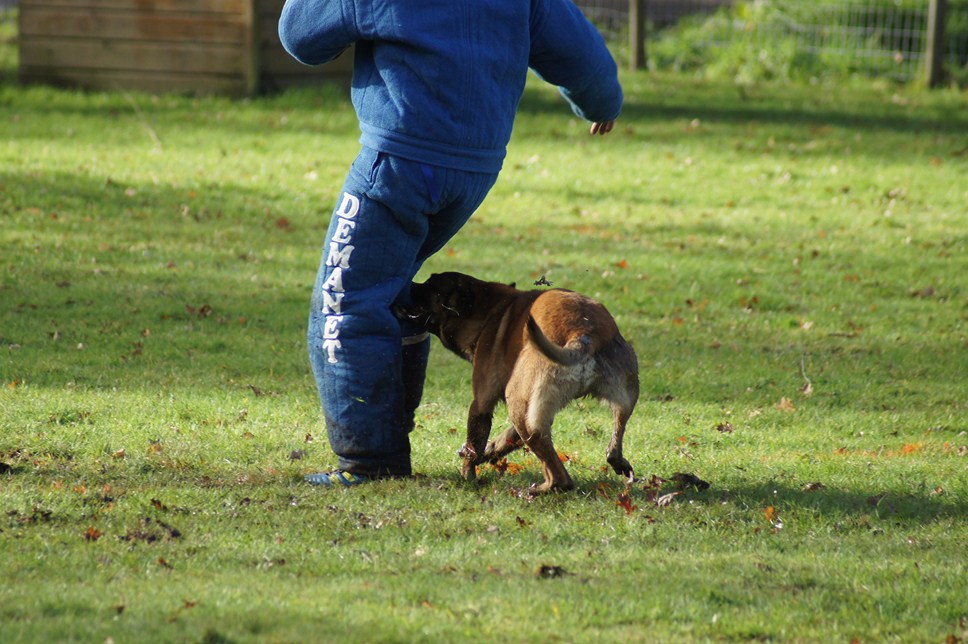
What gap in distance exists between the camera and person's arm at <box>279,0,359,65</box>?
514 cm

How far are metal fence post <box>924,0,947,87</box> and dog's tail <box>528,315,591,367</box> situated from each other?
46.1 ft

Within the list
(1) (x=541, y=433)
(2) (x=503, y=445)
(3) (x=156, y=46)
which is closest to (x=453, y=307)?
(2) (x=503, y=445)

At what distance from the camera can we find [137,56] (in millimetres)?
15883

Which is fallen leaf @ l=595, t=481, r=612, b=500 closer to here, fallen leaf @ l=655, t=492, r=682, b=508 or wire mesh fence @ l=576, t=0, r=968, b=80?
fallen leaf @ l=655, t=492, r=682, b=508

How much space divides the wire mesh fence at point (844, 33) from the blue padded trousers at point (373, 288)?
1444 centimetres

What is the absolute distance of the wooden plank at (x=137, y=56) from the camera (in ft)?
51.9

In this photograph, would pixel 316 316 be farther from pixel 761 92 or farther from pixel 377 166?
pixel 761 92

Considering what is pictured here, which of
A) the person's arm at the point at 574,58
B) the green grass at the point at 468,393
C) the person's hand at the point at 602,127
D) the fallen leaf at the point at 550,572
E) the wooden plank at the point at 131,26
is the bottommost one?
the green grass at the point at 468,393

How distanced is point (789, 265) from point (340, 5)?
6.73 m

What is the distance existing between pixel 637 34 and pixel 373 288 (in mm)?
13800

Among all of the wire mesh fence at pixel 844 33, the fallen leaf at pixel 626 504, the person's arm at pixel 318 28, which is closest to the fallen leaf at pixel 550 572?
the fallen leaf at pixel 626 504

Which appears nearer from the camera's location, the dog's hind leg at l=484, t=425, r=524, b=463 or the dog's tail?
the dog's tail

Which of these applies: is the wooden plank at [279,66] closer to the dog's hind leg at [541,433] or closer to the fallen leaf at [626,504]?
the dog's hind leg at [541,433]

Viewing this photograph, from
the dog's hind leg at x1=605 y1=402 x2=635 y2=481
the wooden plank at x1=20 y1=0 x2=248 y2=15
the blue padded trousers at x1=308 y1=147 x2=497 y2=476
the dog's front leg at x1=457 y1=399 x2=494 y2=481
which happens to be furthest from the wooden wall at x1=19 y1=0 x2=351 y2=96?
the dog's hind leg at x1=605 y1=402 x2=635 y2=481
